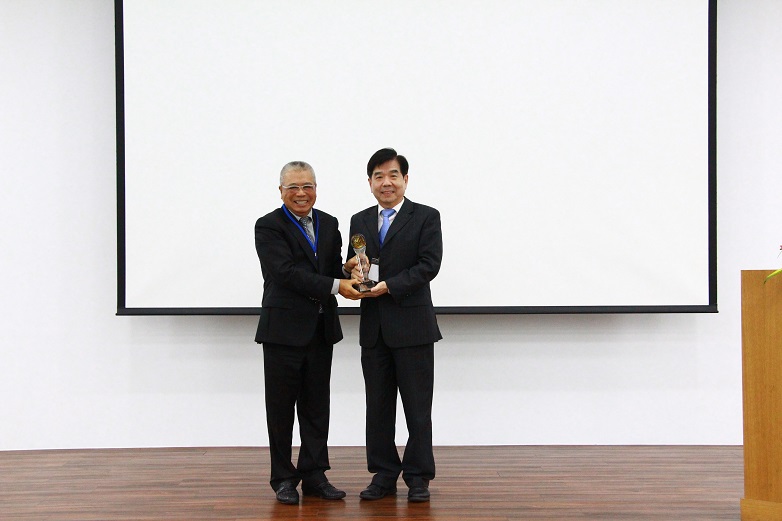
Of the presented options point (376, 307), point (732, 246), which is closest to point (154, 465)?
point (376, 307)

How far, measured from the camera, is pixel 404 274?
10.8 ft

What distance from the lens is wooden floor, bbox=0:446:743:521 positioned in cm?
316

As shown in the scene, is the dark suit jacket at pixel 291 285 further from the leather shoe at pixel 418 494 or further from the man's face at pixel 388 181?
the leather shoe at pixel 418 494

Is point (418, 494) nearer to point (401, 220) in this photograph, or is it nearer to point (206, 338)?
point (401, 220)

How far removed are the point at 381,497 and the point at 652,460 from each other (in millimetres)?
1661

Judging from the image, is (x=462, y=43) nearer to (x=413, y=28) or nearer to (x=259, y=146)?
(x=413, y=28)

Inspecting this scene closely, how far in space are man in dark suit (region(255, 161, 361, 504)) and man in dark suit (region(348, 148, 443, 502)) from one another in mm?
159

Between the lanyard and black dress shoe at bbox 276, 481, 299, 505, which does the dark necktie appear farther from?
black dress shoe at bbox 276, 481, 299, 505

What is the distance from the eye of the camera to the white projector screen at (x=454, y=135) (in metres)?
4.39

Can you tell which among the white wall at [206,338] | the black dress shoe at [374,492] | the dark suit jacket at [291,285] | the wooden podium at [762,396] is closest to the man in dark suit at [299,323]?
the dark suit jacket at [291,285]

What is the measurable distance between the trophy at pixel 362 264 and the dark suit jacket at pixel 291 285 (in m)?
0.14

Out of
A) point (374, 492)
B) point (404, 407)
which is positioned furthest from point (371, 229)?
point (374, 492)

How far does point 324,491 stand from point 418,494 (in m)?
0.43

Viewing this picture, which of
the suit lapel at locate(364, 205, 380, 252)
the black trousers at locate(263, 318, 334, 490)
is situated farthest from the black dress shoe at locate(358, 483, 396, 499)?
the suit lapel at locate(364, 205, 380, 252)
